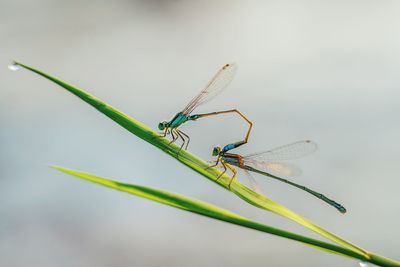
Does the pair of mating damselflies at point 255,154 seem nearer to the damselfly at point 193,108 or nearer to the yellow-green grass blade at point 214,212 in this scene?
the damselfly at point 193,108

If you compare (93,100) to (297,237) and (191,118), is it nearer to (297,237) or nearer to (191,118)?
(297,237)

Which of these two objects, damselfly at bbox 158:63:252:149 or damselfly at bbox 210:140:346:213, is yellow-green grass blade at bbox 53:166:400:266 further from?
damselfly at bbox 210:140:346:213

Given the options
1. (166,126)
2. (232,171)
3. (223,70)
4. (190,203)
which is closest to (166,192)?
(190,203)

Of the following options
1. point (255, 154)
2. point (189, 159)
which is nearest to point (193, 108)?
point (255, 154)

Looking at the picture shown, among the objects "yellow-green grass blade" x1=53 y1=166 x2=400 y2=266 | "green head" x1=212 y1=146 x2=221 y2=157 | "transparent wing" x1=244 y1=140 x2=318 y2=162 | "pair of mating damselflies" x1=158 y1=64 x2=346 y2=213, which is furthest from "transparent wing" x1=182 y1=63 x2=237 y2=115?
"yellow-green grass blade" x1=53 y1=166 x2=400 y2=266

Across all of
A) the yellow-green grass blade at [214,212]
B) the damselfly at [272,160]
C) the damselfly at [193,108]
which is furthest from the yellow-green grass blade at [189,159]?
the damselfly at [272,160]

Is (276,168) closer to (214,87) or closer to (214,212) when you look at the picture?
(214,87)
